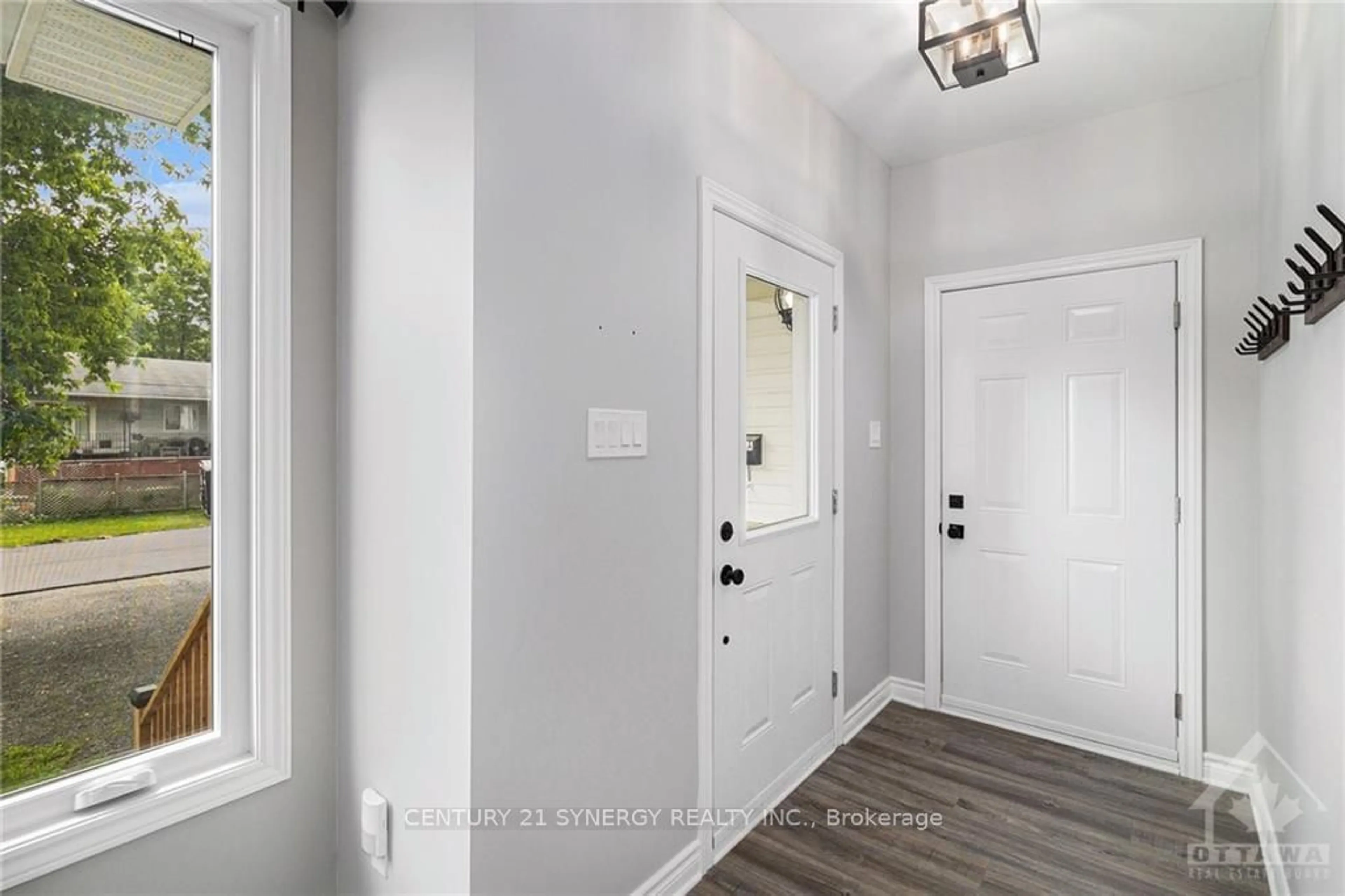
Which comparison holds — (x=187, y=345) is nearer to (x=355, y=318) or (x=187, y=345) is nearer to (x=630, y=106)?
(x=355, y=318)

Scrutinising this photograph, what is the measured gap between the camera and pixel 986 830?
227 centimetres

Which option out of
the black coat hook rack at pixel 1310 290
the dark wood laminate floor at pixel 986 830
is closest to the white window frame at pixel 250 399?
the dark wood laminate floor at pixel 986 830

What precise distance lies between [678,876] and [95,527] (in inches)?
69.4

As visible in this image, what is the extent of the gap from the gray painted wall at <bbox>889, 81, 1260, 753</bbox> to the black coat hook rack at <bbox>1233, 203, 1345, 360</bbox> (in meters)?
0.44

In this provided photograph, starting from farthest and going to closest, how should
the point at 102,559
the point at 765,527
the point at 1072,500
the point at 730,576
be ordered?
the point at 1072,500 < the point at 765,527 < the point at 730,576 < the point at 102,559

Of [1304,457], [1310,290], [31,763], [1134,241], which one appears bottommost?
[31,763]

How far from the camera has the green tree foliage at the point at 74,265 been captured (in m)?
1.32

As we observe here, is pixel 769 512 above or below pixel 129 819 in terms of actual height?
above

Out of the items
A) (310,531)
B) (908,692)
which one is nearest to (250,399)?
(310,531)

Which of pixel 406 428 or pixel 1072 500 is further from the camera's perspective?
pixel 1072 500

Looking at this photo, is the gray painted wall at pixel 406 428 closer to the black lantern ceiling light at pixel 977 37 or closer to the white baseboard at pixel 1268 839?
the black lantern ceiling light at pixel 977 37

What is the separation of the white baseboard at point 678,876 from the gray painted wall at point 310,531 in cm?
84

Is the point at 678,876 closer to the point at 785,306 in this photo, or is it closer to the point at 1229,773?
the point at 785,306

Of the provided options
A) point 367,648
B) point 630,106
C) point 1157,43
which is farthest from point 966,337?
point 367,648
